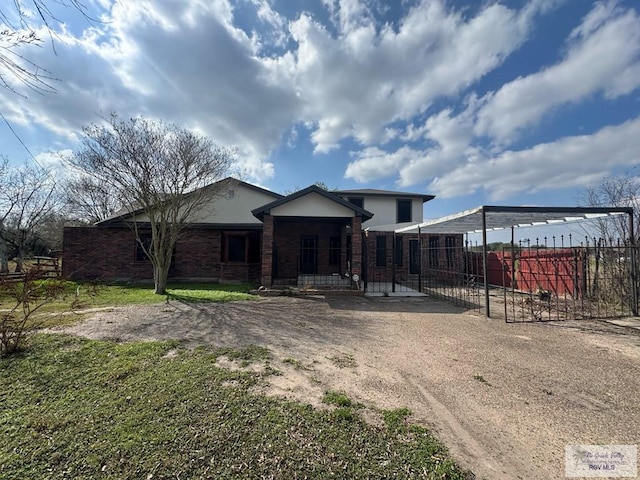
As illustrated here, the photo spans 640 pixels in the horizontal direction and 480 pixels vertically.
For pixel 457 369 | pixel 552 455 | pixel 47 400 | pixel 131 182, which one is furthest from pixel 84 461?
pixel 131 182

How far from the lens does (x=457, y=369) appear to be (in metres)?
4.30

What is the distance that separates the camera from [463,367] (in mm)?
4383

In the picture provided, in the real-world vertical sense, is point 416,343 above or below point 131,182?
below

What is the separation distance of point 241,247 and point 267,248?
3.70m

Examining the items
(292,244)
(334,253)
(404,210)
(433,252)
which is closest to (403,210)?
(404,210)

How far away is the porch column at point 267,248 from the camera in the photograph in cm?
1137

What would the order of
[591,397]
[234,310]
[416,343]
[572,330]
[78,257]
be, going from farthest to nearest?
[78,257], [234,310], [572,330], [416,343], [591,397]

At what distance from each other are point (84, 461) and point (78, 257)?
15948mm

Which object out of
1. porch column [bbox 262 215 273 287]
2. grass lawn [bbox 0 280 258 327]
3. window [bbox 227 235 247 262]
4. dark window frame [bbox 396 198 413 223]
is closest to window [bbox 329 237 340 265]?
window [bbox 227 235 247 262]

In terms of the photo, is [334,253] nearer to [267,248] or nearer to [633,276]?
[267,248]

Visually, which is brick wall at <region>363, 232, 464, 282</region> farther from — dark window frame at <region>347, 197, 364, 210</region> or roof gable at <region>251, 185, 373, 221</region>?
dark window frame at <region>347, 197, 364, 210</region>

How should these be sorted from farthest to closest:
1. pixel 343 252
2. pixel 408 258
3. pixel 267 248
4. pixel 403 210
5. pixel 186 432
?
pixel 403 210
pixel 408 258
pixel 343 252
pixel 267 248
pixel 186 432

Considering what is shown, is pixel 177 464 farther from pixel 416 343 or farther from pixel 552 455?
pixel 416 343

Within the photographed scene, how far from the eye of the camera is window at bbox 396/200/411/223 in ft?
67.8
